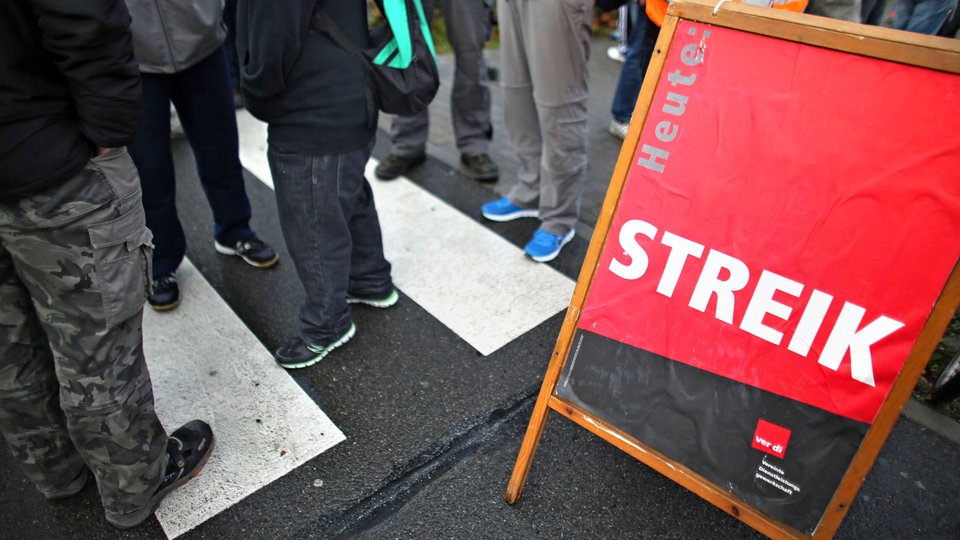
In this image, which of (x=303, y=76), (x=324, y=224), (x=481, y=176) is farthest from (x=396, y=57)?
(x=481, y=176)

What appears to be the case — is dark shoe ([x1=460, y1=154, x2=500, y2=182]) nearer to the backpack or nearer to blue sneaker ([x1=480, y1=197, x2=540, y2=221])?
blue sneaker ([x1=480, y1=197, x2=540, y2=221])

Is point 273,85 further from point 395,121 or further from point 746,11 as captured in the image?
point 395,121

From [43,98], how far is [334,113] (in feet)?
2.89

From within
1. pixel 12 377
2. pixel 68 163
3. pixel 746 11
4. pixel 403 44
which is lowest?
pixel 12 377

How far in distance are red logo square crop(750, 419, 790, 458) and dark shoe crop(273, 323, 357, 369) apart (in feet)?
5.80

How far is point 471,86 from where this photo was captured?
396 centimetres

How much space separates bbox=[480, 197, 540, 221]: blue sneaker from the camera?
3703 mm

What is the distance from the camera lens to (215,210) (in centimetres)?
314

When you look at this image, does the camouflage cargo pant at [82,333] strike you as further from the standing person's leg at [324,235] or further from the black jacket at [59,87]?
the standing person's leg at [324,235]

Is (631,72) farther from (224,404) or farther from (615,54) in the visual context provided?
(224,404)

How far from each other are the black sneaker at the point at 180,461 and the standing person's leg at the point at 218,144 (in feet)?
3.95

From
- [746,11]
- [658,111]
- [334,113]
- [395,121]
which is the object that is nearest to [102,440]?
[334,113]

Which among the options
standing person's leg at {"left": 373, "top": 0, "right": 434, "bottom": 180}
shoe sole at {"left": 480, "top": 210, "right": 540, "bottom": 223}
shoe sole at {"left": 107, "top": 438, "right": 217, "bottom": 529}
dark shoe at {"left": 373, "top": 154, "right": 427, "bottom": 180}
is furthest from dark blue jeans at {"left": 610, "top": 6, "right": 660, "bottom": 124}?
shoe sole at {"left": 107, "top": 438, "right": 217, "bottom": 529}

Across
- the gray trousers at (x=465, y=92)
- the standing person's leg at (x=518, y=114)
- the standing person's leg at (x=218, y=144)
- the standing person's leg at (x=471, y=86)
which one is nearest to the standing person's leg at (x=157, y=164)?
the standing person's leg at (x=218, y=144)
